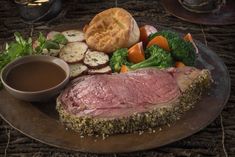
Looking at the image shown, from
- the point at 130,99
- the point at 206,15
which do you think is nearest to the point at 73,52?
the point at 130,99

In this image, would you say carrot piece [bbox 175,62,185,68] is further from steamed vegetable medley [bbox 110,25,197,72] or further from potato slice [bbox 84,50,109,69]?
potato slice [bbox 84,50,109,69]

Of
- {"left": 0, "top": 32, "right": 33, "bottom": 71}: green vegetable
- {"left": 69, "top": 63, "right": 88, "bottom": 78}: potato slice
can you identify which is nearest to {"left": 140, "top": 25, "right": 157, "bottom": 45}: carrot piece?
{"left": 69, "top": 63, "right": 88, "bottom": 78}: potato slice

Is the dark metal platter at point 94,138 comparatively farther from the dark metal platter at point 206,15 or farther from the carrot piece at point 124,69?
the dark metal platter at point 206,15

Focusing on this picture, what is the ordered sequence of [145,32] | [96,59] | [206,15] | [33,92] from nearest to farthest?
[33,92] → [96,59] → [145,32] → [206,15]

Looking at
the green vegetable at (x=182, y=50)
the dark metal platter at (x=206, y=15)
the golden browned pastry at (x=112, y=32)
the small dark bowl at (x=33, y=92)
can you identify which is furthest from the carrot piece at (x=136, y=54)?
the dark metal platter at (x=206, y=15)

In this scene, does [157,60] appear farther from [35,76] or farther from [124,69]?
[35,76]

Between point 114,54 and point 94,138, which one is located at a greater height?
point 114,54

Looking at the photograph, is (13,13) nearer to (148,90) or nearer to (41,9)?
(41,9)

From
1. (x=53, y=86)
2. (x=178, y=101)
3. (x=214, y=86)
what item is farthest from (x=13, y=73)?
(x=214, y=86)
